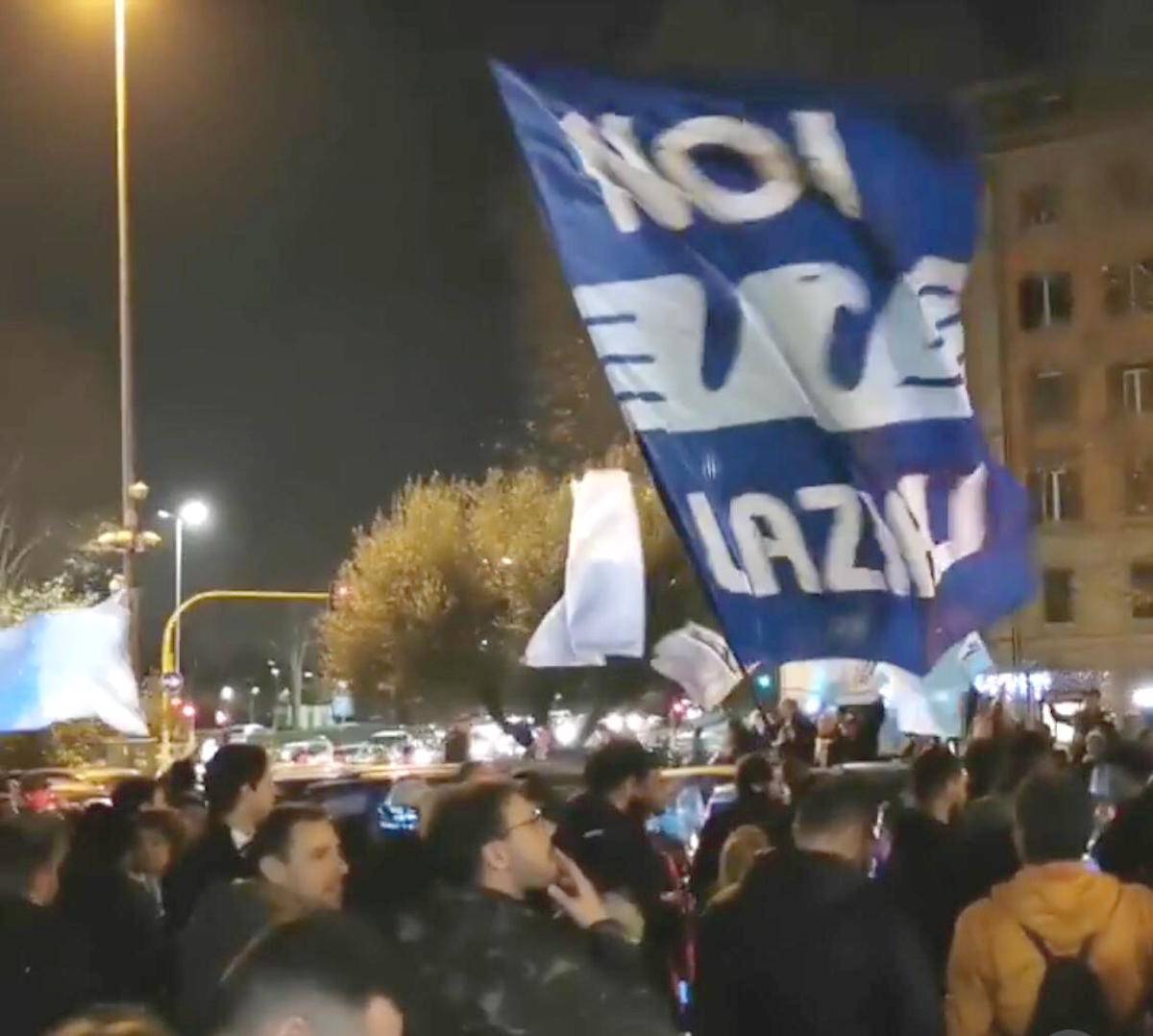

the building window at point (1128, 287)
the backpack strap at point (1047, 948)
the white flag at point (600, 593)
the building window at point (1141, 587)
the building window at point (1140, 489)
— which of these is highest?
the building window at point (1128, 287)

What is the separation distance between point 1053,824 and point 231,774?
301cm

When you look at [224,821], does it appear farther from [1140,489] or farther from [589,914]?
[1140,489]

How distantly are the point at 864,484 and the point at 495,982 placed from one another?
8.15 ft

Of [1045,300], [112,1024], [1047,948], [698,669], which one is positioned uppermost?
[1045,300]

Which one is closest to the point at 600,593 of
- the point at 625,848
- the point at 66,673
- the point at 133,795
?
the point at 66,673

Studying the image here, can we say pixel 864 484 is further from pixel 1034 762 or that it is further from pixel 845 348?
pixel 1034 762

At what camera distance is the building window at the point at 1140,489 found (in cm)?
5447

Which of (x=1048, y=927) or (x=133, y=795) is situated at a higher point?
(x=133, y=795)

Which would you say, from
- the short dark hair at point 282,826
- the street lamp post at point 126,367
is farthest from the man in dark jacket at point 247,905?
the street lamp post at point 126,367

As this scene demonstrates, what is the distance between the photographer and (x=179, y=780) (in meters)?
9.81

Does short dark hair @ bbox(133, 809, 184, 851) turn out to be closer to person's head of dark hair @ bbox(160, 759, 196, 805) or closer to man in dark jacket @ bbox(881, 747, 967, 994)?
person's head of dark hair @ bbox(160, 759, 196, 805)

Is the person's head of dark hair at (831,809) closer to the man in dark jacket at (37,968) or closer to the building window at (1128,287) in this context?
the man in dark jacket at (37,968)

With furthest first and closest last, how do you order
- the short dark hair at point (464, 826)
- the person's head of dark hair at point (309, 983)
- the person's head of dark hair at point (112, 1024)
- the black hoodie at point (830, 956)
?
the black hoodie at point (830, 956) → the short dark hair at point (464, 826) → the person's head of dark hair at point (309, 983) → the person's head of dark hair at point (112, 1024)

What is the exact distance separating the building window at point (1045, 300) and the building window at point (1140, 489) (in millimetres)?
4171
